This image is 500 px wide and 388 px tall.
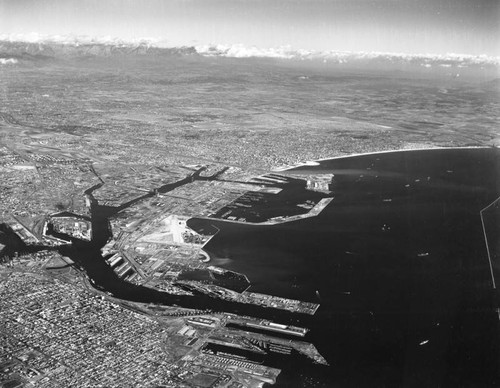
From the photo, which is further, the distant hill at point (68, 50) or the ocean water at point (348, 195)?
the distant hill at point (68, 50)

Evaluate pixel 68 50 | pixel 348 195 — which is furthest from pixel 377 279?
pixel 68 50

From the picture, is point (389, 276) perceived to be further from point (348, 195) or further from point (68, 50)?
point (68, 50)

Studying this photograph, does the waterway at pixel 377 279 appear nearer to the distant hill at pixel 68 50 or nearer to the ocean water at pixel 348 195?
the ocean water at pixel 348 195

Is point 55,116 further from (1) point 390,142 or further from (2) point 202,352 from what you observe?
(2) point 202,352

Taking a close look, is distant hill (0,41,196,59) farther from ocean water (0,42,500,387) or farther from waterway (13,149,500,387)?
waterway (13,149,500,387)

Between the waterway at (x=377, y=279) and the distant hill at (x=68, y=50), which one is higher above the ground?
the distant hill at (x=68, y=50)

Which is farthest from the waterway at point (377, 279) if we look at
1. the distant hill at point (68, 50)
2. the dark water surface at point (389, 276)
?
the distant hill at point (68, 50)

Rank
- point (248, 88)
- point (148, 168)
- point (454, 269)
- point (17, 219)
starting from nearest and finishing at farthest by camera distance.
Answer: point (454, 269)
point (17, 219)
point (148, 168)
point (248, 88)

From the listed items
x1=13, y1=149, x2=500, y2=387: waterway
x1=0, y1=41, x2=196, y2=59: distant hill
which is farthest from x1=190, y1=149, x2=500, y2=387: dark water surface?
x1=0, y1=41, x2=196, y2=59: distant hill

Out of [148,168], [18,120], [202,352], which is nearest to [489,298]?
[202,352]
